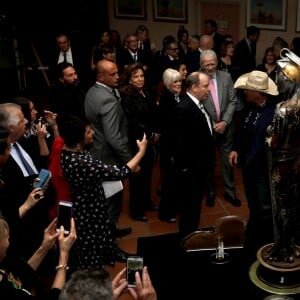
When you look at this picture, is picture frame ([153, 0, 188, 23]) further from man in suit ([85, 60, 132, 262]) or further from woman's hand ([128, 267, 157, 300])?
woman's hand ([128, 267, 157, 300])

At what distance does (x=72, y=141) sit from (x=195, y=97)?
4.20 ft

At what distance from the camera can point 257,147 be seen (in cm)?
350

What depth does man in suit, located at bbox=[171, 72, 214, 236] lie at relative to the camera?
12.0 feet

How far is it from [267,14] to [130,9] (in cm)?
306

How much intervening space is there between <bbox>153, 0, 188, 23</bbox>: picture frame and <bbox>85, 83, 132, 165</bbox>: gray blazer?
20.5 ft

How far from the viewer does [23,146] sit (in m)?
3.41

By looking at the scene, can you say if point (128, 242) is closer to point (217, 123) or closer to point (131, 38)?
point (217, 123)

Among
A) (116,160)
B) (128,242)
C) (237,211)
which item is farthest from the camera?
(237,211)

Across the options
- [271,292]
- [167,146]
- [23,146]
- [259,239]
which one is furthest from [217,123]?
[271,292]

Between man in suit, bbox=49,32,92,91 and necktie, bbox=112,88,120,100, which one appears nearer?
necktie, bbox=112,88,120,100

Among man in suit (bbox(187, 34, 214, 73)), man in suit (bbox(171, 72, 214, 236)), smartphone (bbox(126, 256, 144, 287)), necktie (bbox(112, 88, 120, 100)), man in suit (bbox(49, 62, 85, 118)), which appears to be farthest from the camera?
man in suit (bbox(187, 34, 214, 73))

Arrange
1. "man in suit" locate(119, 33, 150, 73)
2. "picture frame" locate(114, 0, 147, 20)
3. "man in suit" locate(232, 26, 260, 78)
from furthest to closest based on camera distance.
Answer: "picture frame" locate(114, 0, 147, 20), "man in suit" locate(232, 26, 260, 78), "man in suit" locate(119, 33, 150, 73)

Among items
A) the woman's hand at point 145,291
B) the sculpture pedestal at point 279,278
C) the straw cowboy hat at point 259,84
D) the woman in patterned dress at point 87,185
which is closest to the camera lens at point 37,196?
the woman in patterned dress at point 87,185

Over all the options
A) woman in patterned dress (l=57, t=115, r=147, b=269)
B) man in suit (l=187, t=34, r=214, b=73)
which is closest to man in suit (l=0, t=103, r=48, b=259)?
woman in patterned dress (l=57, t=115, r=147, b=269)
